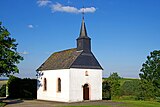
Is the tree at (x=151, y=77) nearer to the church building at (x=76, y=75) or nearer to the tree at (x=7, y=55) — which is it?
the church building at (x=76, y=75)

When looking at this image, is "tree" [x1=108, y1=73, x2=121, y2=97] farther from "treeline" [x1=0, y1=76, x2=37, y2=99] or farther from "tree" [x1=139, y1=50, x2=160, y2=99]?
"treeline" [x1=0, y1=76, x2=37, y2=99]

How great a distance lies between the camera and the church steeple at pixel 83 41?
35.8 meters

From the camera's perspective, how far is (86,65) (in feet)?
117

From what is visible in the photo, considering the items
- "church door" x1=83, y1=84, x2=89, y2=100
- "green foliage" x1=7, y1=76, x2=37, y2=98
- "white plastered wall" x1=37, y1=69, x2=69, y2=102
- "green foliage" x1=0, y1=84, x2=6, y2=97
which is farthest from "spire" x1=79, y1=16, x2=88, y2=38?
"green foliage" x1=0, y1=84, x2=6, y2=97

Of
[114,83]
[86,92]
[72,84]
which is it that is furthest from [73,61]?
[114,83]

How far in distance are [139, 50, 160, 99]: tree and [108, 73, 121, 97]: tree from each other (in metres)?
3.58

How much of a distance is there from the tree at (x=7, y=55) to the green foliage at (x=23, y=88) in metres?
13.7

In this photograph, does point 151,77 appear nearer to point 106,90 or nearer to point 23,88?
point 106,90

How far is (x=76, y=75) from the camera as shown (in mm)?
34469

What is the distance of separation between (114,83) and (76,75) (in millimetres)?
9088

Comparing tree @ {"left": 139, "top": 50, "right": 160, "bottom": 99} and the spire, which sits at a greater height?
the spire

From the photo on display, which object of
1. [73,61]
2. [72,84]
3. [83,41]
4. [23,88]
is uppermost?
[83,41]

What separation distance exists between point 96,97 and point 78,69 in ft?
15.4

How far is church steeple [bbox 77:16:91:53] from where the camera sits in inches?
1409
